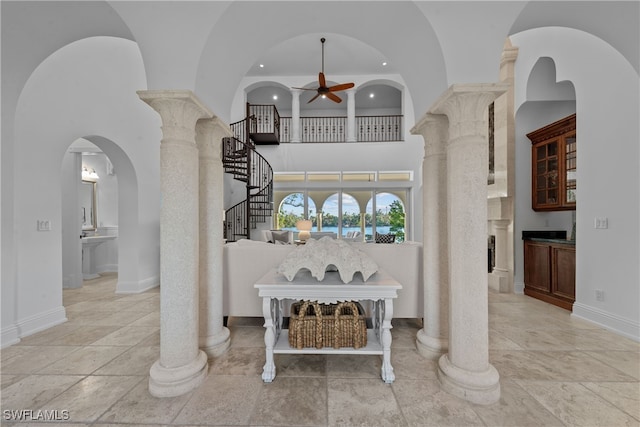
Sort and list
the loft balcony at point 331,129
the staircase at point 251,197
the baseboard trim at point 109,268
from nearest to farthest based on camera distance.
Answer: the baseboard trim at point 109,268 → the staircase at point 251,197 → the loft balcony at point 331,129

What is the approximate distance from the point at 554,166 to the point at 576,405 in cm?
373

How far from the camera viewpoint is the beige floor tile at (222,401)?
69.7 inches

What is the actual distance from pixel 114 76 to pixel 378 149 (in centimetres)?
692

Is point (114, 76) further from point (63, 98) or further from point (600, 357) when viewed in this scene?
point (600, 357)

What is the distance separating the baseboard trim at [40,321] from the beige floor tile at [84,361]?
93 cm

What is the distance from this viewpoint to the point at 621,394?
2.01 metres

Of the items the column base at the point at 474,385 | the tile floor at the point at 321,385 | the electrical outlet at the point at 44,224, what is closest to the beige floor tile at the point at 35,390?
the tile floor at the point at 321,385

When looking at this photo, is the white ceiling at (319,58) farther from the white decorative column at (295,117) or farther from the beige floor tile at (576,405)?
the beige floor tile at (576,405)

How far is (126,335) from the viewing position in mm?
3041

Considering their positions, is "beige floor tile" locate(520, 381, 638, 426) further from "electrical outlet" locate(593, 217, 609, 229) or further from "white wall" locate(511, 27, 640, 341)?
"electrical outlet" locate(593, 217, 609, 229)

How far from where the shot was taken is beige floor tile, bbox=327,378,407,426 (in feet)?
5.76

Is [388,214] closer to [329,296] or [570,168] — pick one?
[570,168]

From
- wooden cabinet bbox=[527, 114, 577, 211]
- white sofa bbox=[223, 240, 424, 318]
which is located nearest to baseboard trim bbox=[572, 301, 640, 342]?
wooden cabinet bbox=[527, 114, 577, 211]

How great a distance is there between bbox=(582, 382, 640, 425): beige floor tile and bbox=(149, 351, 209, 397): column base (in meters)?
2.99
